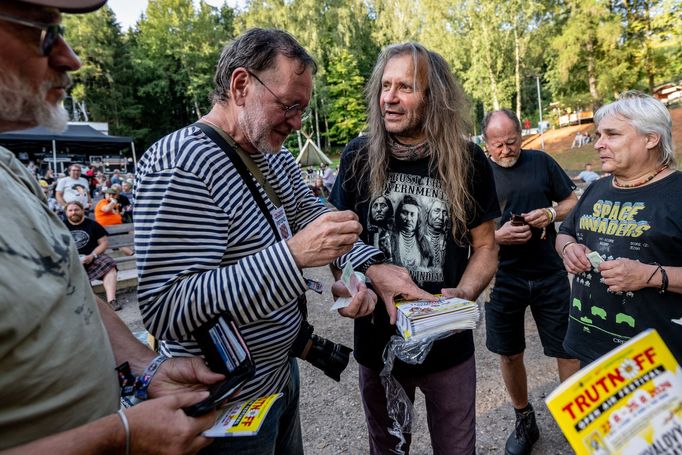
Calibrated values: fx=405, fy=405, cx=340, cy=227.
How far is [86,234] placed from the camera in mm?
6328

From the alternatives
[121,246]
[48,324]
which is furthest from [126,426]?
[121,246]

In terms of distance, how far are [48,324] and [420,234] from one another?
154 centimetres

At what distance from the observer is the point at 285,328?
5.20 feet

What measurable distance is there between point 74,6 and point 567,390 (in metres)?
1.44

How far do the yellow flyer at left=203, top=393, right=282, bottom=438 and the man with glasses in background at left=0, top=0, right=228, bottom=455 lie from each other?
5cm

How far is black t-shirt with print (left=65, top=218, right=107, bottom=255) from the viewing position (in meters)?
6.25

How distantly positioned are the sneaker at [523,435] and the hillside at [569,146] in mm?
19685

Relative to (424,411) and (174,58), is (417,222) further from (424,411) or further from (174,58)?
(174,58)

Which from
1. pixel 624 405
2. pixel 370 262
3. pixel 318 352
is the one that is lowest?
pixel 318 352

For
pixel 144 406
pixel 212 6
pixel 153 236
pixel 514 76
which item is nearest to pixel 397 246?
pixel 153 236

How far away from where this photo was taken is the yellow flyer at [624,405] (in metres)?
0.88

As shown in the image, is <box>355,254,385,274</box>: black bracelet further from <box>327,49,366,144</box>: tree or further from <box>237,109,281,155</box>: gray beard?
<box>327,49,366,144</box>: tree

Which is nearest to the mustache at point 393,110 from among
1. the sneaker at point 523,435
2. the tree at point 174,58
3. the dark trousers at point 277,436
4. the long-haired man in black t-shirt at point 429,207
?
the long-haired man in black t-shirt at point 429,207

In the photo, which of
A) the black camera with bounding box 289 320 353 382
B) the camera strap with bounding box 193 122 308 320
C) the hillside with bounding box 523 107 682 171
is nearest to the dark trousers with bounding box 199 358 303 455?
A: the black camera with bounding box 289 320 353 382
